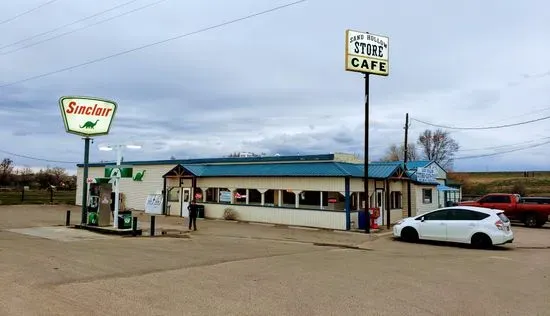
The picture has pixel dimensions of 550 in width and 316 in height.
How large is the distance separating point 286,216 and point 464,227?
11.2 metres

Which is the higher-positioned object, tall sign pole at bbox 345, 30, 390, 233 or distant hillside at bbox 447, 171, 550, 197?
tall sign pole at bbox 345, 30, 390, 233

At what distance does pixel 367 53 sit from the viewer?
24781 millimetres

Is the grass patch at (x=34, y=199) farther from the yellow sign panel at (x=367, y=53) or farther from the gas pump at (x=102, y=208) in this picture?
the yellow sign panel at (x=367, y=53)

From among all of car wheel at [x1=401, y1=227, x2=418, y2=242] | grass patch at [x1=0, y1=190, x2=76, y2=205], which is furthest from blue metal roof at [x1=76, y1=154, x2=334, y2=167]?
grass patch at [x1=0, y1=190, x2=76, y2=205]

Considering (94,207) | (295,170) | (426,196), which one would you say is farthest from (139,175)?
(426,196)

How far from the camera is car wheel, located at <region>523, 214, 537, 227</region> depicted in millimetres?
29422

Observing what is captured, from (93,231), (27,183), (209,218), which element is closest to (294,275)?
(93,231)

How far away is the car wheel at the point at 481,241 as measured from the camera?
59.8 ft

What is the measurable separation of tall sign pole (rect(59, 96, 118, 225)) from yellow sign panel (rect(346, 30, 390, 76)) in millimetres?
12291

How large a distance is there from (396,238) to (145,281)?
14578 mm

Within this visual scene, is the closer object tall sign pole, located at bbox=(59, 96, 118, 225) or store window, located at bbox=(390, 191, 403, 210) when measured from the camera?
tall sign pole, located at bbox=(59, 96, 118, 225)

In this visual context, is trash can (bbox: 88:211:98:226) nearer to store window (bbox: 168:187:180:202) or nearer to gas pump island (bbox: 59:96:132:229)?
gas pump island (bbox: 59:96:132:229)

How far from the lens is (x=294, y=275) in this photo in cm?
1084

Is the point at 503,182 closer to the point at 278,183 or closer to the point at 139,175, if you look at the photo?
the point at 278,183
